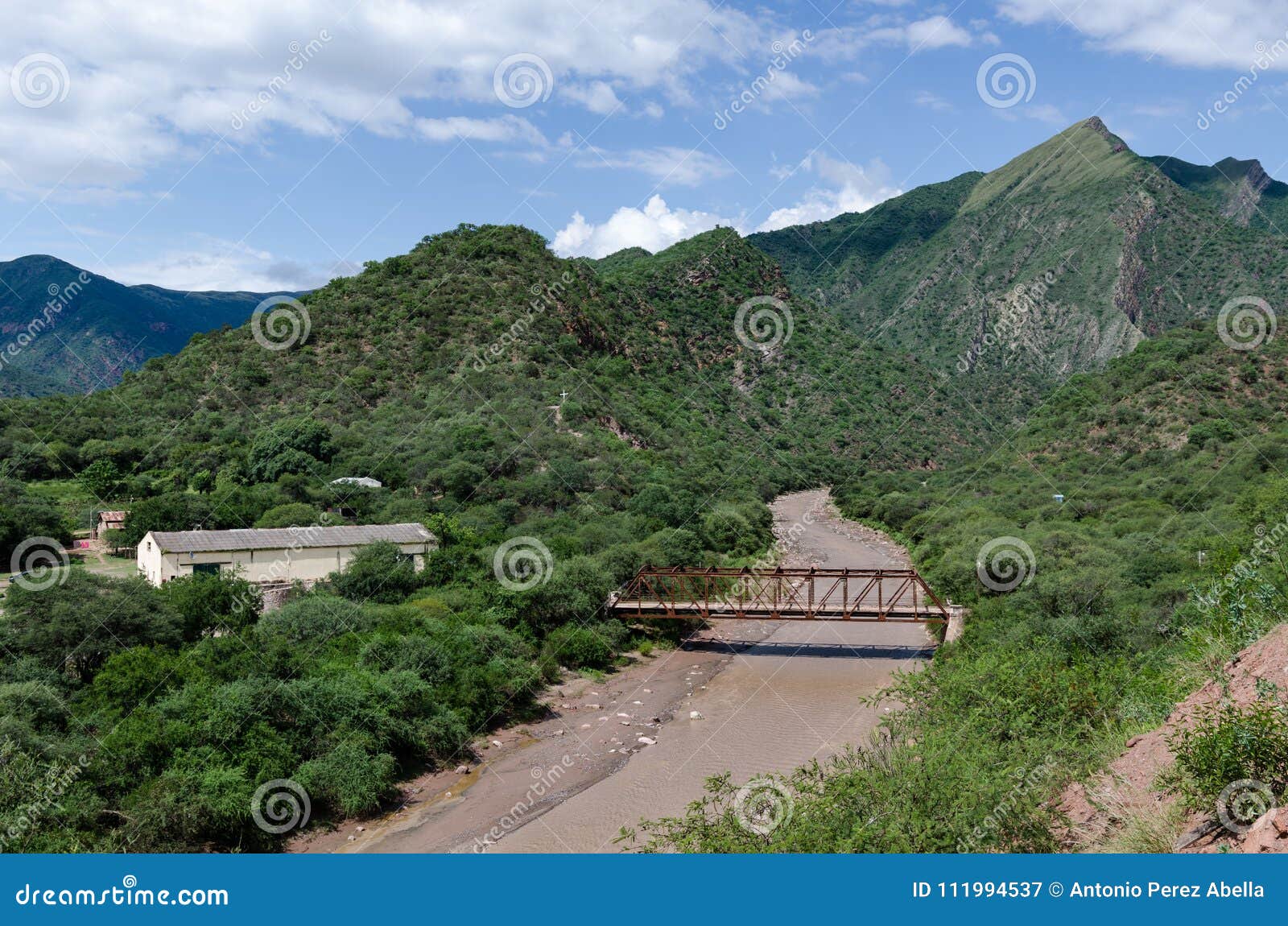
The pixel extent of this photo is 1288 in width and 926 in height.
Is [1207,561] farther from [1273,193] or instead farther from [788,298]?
[1273,193]

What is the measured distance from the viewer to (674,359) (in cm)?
9494

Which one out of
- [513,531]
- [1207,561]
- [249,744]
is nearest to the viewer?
[249,744]

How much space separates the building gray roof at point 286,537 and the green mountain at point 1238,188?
161856 millimetres

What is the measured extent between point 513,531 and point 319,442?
16748 mm

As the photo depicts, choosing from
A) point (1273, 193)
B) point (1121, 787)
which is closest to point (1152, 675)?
point (1121, 787)

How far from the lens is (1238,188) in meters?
165

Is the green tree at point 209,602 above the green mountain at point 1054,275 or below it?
below
